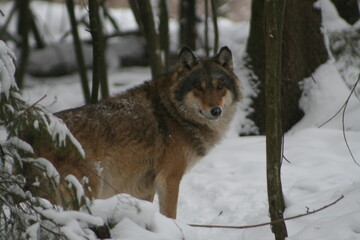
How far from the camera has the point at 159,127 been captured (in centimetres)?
567

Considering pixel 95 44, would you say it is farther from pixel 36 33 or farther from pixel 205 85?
pixel 36 33

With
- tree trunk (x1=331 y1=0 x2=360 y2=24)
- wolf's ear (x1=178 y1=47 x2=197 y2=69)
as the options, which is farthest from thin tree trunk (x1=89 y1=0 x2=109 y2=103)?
tree trunk (x1=331 y1=0 x2=360 y2=24)

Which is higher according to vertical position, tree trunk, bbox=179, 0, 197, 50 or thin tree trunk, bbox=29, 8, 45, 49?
tree trunk, bbox=179, 0, 197, 50

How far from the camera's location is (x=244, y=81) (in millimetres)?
8312

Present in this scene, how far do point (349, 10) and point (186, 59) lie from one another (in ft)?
15.5

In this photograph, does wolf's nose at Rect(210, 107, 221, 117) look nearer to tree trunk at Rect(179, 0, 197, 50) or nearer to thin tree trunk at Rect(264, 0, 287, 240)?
thin tree trunk at Rect(264, 0, 287, 240)

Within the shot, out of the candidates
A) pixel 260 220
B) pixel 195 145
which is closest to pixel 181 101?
pixel 195 145

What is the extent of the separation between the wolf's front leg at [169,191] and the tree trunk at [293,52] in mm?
3050

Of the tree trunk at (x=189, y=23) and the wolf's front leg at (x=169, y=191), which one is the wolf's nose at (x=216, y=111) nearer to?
the wolf's front leg at (x=169, y=191)

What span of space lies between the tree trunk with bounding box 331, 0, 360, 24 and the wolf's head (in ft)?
13.7

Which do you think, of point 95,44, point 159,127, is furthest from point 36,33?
point 159,127

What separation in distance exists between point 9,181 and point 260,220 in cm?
266

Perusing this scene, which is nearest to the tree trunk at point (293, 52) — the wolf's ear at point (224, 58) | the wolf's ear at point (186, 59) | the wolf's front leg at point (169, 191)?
the wolf's ear at point (224, 58)

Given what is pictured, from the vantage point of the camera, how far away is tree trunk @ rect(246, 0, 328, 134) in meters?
7.89
